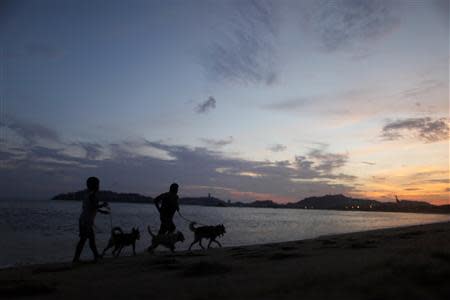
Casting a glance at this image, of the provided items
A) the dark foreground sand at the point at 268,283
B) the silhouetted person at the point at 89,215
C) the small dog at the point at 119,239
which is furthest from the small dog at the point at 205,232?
the dark foreground sand at the point at 268,283

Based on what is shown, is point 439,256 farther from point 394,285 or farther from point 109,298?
point 109,298

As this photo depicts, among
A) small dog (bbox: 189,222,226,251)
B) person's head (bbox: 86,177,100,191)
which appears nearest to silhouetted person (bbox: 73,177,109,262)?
person's head (bbox: 86,177,100,191)

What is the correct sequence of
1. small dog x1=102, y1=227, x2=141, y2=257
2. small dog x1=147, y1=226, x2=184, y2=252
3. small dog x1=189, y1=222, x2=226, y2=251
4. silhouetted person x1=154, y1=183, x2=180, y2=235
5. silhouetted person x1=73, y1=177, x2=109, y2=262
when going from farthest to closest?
small dog x1=189, y1=222, x2=226, y2=251 → silhouetted person x1=154, y1=183, x2=180, y2=235 → small dog x1=147, y1=226, x2=184, y2=252 → small dog x1=102, y1=227, x2=141, y2=257 → silhouetted person x1=73, y1=177, x2=109, y2=262

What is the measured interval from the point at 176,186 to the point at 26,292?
23.3 ft

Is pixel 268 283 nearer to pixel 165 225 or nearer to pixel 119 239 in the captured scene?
pixel 119 239

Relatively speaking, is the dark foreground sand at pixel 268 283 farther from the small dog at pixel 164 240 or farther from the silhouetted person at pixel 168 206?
the silhouetted person at pixel 168 206

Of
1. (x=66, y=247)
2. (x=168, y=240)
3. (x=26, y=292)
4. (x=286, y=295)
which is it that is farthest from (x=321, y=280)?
(x=66, y=247)

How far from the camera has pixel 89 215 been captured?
9281 millimetres

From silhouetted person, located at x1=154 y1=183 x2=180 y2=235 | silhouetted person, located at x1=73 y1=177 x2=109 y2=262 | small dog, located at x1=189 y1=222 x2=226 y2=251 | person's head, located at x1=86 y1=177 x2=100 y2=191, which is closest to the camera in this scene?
silhouetted person, located at x1=73 y1=177 x2=109 y2=262

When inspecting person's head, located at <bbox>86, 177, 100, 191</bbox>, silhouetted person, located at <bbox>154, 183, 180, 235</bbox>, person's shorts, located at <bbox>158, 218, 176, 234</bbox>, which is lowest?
person's shorts, located at <bbox>158, 218, 176, 234</bbox>

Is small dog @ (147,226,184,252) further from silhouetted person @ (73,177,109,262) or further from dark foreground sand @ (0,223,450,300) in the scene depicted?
dark foreground sand @ (0,223,450,300)

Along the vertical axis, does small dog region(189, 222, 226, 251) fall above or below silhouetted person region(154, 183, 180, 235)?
below

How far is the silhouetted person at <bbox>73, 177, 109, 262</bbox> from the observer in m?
9.23

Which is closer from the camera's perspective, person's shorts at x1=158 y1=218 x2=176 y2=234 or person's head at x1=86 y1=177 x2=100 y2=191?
person's head at x1=86 y1=177 x2=100 y2=191
